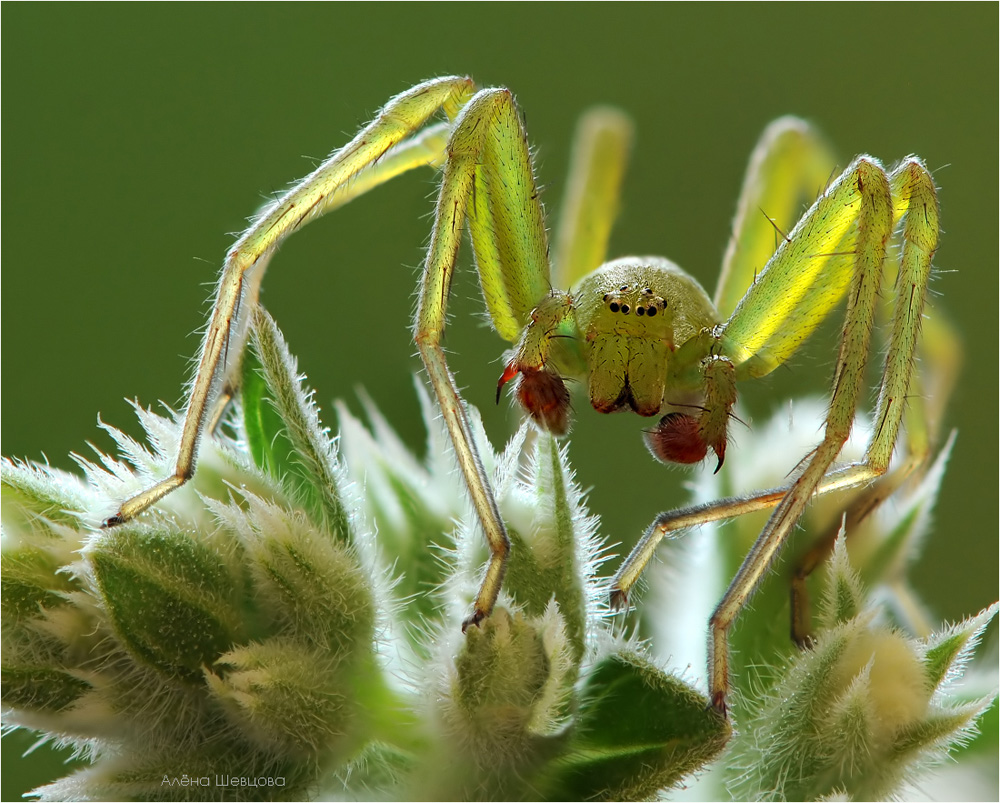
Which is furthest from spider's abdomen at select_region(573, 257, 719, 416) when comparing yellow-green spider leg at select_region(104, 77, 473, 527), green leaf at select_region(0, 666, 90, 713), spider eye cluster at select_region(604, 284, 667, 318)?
green leaf at select_region(0, 666, 90, 713)

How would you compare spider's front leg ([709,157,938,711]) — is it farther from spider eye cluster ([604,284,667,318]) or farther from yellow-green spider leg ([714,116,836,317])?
yellow-green spider leg ([714,116,836,317])

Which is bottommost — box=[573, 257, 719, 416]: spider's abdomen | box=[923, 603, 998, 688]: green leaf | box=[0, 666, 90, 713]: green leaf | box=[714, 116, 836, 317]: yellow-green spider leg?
box=[923, 603, 998, 688]: green leaf

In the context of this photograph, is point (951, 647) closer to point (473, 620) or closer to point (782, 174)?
point (473, 620)

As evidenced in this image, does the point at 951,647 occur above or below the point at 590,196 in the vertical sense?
below

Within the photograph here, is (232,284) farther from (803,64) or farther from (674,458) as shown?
(803,64)

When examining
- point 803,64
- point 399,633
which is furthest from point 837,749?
point 803,64

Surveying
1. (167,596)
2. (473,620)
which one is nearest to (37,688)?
(167,596)

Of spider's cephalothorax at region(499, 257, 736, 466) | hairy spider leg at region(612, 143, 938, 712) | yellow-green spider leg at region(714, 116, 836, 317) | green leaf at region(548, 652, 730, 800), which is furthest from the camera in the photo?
yellow-green spider leg at region(714, 116, 836, 317)
